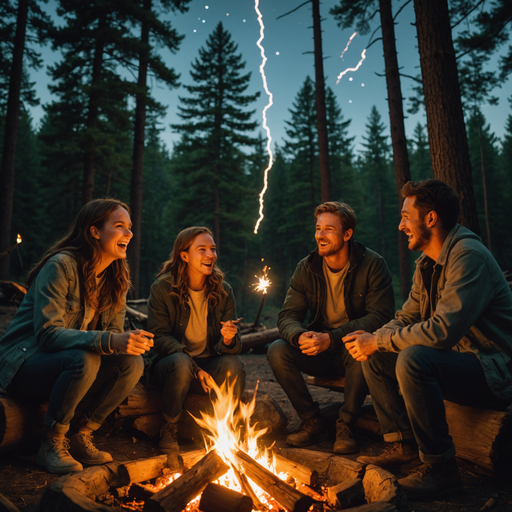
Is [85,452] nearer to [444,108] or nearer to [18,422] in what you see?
[18,422]

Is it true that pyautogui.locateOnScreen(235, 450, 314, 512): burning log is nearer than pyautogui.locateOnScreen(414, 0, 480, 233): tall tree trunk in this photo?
Yes

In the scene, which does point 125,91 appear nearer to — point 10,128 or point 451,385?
point 10,128

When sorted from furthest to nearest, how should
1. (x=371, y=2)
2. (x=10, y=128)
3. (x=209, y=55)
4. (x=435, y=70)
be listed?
(x=209, y=55) → (x=10, y=128) → (x=371, y=2) → (x=435, y=70)

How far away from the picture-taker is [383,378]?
312 cm

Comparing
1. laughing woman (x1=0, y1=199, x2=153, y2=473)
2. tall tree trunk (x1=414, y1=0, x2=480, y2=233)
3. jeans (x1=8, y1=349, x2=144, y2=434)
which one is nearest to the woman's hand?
laughing woman (x1=0, y1=199, x2=153, y2=473)

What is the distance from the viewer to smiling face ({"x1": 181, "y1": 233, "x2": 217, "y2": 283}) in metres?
3.86

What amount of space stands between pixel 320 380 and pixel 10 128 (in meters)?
12.5

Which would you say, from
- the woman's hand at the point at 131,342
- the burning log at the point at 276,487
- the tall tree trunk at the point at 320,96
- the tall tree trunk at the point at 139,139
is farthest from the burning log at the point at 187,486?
the tall tree trunk at the point at 139,139

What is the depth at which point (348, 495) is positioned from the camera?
2246 mm

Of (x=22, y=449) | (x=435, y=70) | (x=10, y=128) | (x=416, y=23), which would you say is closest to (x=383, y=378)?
(x=22, y=449)

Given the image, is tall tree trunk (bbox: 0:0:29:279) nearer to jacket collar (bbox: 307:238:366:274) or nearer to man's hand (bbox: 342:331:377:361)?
jacket collar (bbox: 307:238:366:274)

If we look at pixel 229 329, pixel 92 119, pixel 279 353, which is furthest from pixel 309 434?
pixel 92 119

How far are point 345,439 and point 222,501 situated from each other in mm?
1556

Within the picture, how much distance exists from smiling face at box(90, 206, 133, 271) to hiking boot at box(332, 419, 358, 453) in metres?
2.43
